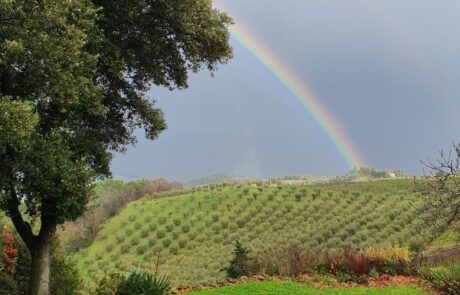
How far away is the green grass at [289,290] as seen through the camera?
49.1 feet

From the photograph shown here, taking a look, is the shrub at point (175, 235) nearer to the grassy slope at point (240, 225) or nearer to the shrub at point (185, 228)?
the grassy slope at point (240, 225)

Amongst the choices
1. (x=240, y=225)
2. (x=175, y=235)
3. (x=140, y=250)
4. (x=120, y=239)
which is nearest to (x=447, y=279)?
(x=240, y=225)

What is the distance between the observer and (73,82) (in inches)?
469

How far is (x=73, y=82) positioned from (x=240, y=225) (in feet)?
152

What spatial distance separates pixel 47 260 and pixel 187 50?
794 centimetres

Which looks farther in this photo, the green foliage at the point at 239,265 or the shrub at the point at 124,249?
the shrub at the point at 124,249

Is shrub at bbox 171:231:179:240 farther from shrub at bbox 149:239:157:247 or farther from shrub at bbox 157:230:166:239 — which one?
shrub at bbox 149:239:157:247

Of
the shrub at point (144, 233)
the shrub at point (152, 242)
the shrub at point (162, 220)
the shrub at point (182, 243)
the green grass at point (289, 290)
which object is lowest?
the green grass at point (289, 290)

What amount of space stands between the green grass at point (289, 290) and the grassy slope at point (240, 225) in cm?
1740

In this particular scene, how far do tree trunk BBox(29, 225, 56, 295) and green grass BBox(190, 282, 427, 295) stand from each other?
489 cm

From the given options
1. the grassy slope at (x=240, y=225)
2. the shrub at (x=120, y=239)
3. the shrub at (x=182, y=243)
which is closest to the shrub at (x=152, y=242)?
the grassy slope at (x=240, y=225)

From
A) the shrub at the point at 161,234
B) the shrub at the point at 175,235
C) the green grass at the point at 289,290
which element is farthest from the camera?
the shrub at the point at 161,234

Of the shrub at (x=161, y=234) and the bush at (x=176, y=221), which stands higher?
the bush at (x=176, y=221)

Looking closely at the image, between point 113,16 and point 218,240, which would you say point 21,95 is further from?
point 218,240
